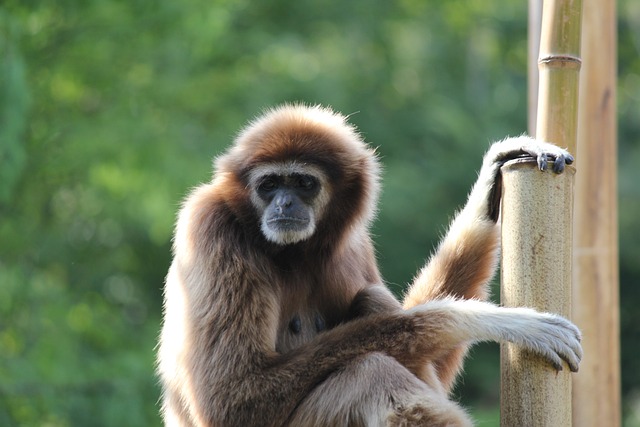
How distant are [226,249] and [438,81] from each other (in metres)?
22.2

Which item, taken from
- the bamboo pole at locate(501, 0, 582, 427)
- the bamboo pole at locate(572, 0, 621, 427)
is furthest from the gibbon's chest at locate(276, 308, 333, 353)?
the bamboo pole at locate(572, 0, 621, 427)

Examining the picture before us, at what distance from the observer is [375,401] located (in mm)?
5707

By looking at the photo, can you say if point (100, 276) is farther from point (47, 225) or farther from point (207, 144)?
point (207, 144)

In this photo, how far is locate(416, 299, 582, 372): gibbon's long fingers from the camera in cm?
515

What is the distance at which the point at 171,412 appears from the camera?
6770 mm

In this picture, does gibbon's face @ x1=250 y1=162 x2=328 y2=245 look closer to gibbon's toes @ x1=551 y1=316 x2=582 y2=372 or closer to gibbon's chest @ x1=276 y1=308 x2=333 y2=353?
gibbon's chest @ x1=276 y1=308 x2=333 y2=353

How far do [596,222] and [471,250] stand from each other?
1255 mm

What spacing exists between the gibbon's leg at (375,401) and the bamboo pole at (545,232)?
54 centimetres

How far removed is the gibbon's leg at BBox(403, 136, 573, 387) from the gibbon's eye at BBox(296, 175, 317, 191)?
993mm

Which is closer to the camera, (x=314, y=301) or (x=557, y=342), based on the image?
(x=557, y=342)

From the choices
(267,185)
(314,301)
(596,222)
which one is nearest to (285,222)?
(267,185)

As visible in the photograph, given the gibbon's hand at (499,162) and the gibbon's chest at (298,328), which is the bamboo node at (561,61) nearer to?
the gibbon's hand at (499,162)

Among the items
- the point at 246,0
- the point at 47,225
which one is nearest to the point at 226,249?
the point at 47,225

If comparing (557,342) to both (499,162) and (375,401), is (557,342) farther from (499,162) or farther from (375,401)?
(499,162)
